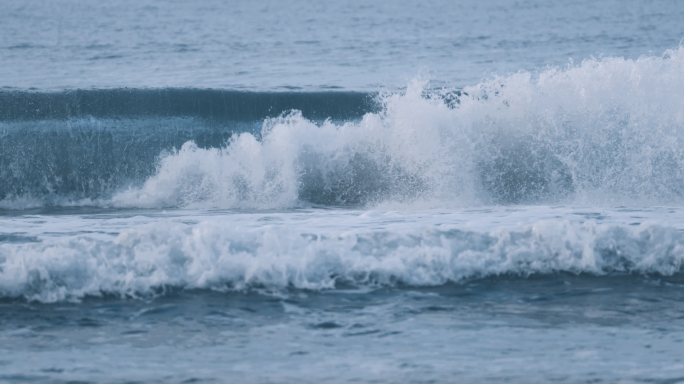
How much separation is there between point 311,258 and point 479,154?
4.65 metres

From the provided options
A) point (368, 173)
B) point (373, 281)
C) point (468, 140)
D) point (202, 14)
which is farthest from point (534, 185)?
point (202, 14)

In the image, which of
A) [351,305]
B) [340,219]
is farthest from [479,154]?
[351,305]

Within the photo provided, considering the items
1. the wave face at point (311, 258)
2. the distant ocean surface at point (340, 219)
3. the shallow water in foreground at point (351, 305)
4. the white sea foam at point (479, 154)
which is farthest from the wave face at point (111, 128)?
the wave face at point (311, 258)

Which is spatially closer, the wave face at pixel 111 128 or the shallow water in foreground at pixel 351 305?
the shallow water in foreground at pixel 351 305

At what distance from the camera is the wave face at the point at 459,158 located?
30.9 feet

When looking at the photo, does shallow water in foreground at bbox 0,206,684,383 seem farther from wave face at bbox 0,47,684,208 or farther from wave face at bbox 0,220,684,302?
wave face at bbox 0,47,684,208

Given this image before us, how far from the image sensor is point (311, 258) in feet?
18.6

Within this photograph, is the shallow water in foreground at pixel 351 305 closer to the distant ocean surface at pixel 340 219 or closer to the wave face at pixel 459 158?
the distant ocean surface at pixel 340 219

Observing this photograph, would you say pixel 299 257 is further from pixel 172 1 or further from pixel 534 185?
pixel 172 1

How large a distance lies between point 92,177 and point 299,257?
603 cm

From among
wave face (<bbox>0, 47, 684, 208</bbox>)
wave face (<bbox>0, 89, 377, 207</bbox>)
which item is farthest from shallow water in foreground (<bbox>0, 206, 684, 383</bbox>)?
wave face (<bbox>0, 89, 377, 207</bbox>)

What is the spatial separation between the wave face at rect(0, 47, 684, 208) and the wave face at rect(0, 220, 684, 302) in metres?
3.07

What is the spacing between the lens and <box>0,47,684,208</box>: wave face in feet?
30.9

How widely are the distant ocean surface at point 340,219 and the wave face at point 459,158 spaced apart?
0.10ft
